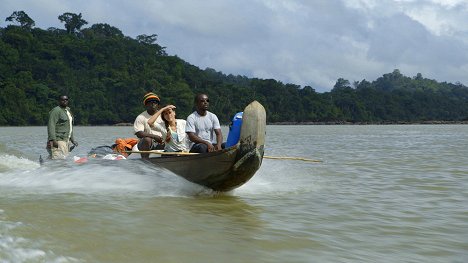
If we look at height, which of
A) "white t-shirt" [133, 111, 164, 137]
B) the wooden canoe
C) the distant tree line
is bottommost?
the wooden canoe

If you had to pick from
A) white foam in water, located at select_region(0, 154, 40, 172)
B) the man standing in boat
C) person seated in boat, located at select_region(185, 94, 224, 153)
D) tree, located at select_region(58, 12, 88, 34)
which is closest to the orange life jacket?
the man standing in boat

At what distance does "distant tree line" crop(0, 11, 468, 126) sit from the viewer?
262 feet

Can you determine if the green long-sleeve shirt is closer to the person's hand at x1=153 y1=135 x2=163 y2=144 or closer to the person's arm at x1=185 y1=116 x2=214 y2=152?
the person's hand at x1=153 y1=135 x2=163 y2=144

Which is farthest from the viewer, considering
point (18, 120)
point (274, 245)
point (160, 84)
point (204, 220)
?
point (160, 84)

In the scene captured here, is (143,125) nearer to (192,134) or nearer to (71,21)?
(192,134)

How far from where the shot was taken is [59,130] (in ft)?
34.7

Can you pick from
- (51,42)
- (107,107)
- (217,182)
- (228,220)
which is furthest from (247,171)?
(51,42)

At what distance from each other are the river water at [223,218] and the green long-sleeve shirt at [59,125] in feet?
3.08

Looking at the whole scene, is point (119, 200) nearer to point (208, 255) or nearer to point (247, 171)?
point (247, 171)

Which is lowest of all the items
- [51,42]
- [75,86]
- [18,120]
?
[18,120]

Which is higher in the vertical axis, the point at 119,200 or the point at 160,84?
the point at 160,84

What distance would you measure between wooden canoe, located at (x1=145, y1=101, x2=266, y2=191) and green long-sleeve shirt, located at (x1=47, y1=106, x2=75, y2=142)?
2.81 m

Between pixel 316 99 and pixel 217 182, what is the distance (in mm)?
107770

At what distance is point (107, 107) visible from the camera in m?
84.8
